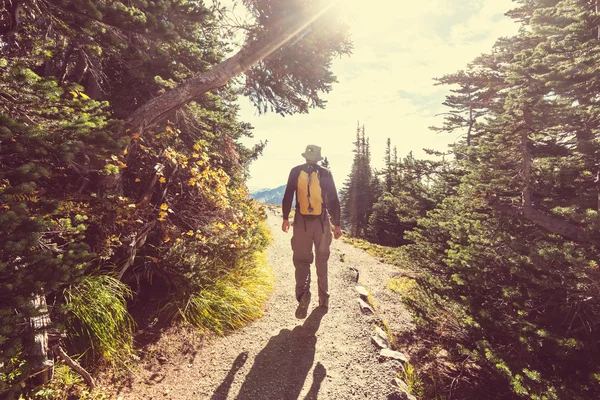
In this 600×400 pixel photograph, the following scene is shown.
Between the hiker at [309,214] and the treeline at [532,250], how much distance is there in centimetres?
260

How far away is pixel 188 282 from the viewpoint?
509 centimetres

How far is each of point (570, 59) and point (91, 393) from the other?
30.9ft

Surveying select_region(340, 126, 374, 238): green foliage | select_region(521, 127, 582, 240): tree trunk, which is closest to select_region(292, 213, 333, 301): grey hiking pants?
select_region(521, 127, 582, 240): tree trunk

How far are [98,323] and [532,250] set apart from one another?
6.88 meters

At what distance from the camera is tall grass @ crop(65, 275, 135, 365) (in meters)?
3.57

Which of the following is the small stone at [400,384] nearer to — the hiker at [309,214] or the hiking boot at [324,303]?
the hiker at [309,214]

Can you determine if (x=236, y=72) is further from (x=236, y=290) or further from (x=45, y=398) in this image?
(x=45, y=398)

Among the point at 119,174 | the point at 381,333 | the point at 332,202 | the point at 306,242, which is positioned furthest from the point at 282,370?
the point at 119,174

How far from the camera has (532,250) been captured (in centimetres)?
444

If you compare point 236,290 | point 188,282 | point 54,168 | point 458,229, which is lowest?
point 236,290

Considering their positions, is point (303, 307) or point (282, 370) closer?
point (282, 370)

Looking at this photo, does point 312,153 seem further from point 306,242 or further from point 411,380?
point 411,380

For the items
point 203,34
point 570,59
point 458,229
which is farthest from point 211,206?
point 570,59

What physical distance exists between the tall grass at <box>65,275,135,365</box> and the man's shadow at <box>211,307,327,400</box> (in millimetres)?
1604
